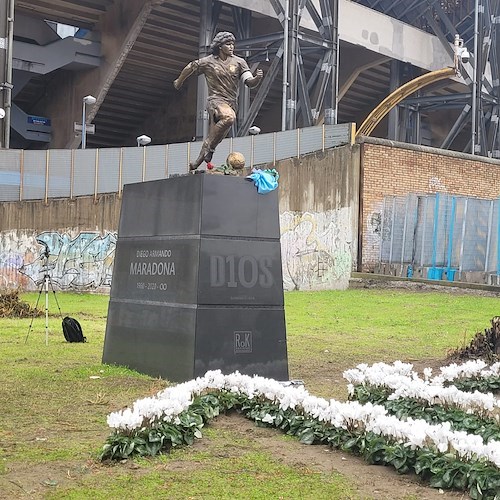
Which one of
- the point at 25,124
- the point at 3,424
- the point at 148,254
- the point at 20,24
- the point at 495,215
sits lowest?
the point at 3,424

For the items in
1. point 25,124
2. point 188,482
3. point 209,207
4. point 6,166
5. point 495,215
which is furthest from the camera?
point 25,124

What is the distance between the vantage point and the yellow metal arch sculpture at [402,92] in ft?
142

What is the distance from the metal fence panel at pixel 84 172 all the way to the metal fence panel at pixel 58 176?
283 mm

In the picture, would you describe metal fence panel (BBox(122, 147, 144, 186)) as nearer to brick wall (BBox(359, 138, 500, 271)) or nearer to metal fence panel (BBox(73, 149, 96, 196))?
metal fence panel (BBox(73, 149, 96, 196))

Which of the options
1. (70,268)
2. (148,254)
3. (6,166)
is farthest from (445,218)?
(148,254)

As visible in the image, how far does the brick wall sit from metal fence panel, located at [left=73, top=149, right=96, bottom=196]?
9738 mm

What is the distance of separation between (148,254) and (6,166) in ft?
69.3

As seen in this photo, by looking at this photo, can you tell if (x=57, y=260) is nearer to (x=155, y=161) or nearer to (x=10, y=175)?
(x=10, y=175)

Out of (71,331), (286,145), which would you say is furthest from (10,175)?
(71,331)

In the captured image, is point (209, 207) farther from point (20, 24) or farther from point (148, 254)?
point (20, 24)

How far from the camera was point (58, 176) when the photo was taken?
101 ft

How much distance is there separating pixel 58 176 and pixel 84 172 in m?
0.94

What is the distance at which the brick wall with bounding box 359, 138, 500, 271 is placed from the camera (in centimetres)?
2838

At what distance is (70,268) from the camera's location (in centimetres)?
3052
